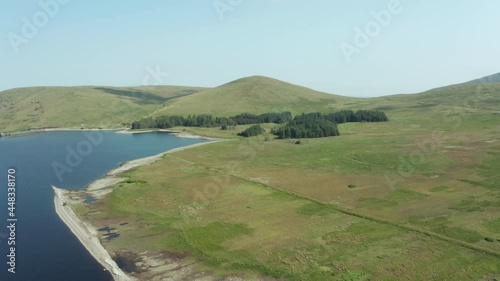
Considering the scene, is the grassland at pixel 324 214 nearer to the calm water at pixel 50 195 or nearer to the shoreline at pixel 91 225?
the shoreline at pixel 91 225

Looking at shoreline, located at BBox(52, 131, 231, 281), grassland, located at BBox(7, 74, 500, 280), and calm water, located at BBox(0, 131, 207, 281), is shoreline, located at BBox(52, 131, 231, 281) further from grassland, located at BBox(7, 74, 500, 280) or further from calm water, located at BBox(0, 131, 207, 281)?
grassland, located at BBox(7, 74, 500, 280)

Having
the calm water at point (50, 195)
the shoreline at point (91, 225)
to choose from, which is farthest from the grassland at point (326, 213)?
the calm water at point (50, 195)

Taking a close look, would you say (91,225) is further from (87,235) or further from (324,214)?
(324,214)

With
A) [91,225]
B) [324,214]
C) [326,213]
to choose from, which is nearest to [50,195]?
[91,225]

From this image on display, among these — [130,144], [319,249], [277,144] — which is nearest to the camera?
[319,249]

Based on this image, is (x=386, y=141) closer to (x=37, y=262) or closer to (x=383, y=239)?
(x=383, y=239)

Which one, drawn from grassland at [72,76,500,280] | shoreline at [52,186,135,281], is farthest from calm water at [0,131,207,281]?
grassland at [72,76,500,280]

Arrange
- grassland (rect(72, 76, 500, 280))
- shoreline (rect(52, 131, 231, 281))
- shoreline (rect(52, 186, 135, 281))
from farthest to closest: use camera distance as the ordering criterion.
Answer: shoreline (rect(52, 131, 231, 281)), shoreline (rect(52, 186, 135, 281)), grassland (rect(72, 76, 500, 280))

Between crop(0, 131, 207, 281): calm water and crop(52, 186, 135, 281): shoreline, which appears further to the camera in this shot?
crop(0, 131, 207, 281): calm water

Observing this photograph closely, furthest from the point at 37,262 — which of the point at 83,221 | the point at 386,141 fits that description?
the point at 386,141
